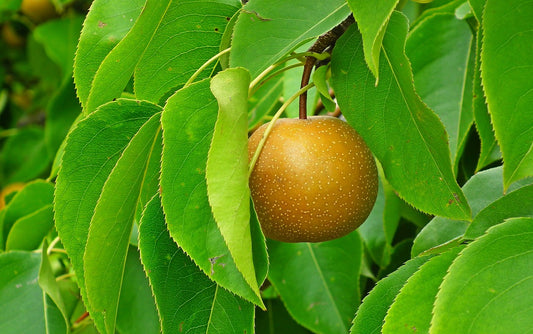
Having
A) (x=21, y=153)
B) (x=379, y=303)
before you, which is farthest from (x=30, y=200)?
(x=21, y=153)

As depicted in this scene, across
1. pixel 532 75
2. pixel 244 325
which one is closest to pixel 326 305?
pixel 244 325

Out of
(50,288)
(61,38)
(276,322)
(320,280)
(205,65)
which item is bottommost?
(276,322)

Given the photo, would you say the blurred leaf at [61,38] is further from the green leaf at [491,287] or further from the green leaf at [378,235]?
the green leaf at [491,287]

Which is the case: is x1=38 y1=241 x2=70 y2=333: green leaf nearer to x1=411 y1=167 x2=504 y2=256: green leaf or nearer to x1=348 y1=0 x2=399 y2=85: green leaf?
x1=411 y1=167 x2=504 y2=256: green leaf

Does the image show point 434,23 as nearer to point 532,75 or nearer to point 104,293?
point 532,75

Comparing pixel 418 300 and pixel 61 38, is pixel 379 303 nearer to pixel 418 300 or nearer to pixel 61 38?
pixel 418 300

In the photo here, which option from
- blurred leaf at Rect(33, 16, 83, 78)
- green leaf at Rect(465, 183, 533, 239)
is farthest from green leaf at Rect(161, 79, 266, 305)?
blurred leaf at Rect(33, 16, 83, 78)
